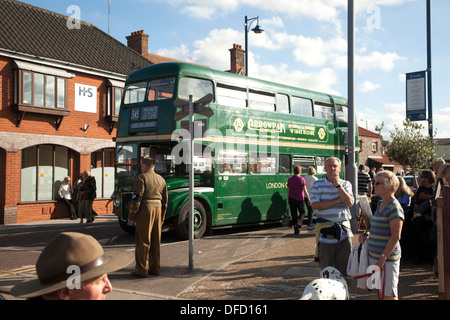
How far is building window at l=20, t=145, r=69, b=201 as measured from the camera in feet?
59.6

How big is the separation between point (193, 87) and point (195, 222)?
3.64m

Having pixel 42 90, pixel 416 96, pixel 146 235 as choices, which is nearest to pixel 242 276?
pixel 146 235

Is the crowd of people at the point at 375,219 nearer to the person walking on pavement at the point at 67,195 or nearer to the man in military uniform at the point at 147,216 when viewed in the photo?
the man in military uniform at the point at 147,216

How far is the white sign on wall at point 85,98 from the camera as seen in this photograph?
20109mm

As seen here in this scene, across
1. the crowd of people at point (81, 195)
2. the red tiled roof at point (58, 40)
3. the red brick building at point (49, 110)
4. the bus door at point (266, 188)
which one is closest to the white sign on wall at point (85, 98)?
the red brick building at point (49, 110)

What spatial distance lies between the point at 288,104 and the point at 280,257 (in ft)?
22.2

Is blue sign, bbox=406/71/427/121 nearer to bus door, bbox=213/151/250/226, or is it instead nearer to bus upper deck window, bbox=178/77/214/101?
bus door, bbox=213/151/250/226

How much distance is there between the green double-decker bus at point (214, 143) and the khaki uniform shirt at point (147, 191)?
3.20m

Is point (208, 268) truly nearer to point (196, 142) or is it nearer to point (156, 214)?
point (156, 214)

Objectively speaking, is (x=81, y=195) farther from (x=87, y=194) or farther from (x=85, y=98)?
(x=85, y=98)

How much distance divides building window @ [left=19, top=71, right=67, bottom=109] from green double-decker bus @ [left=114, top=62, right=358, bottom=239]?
23.9ft

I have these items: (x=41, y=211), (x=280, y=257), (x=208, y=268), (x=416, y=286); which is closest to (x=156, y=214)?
(x=208, y=268)

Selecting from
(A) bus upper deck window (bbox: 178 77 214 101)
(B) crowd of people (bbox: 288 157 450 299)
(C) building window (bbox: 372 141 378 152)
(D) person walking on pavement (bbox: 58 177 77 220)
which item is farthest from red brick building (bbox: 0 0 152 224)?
(C) building window (bbox: 372 141 378 152)

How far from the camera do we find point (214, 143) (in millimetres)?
12102
